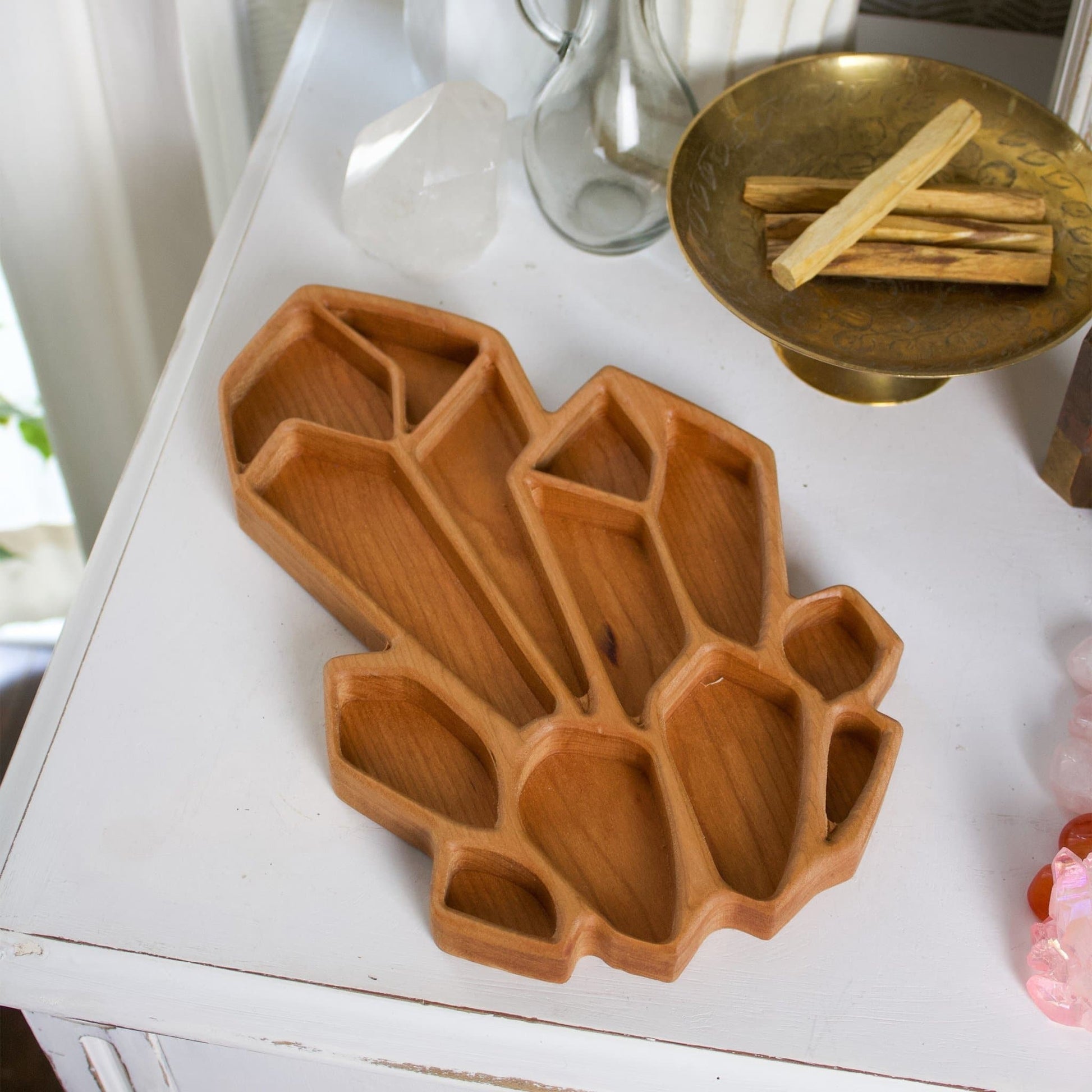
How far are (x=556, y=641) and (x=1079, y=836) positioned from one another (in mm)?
212

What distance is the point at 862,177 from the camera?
1.93 ft

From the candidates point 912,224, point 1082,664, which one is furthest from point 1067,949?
point 912,224

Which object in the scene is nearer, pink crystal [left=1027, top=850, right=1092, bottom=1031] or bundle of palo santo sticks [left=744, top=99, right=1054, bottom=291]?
pink crystal [left=1027, top=850, right=1092, bottom=1031]

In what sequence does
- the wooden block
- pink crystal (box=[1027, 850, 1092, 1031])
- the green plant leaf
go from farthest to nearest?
the green plant leaf
the wooden block
pink crystal (box=[1027, 850, 1092, 1031])

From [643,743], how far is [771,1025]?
107mm

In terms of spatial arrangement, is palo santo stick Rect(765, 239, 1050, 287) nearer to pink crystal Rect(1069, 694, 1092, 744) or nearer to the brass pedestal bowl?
the brass pedestal bowl

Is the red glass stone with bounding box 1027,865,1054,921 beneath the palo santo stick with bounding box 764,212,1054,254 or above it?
beneath

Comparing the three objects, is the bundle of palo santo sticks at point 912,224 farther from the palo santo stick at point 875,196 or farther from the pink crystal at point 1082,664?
the pink crystal at point 1082,664

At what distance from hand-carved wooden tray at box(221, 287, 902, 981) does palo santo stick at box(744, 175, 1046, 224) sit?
5.1 inches

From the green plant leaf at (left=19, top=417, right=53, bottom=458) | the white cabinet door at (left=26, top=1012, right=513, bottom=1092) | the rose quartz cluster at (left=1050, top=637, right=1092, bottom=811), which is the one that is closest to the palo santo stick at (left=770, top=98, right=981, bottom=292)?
the rose quartz cluster at (left=1050, top=637, right=1092, bottom=811)

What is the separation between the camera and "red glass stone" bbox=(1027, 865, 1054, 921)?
41cm

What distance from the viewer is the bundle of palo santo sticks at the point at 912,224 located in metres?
0.52

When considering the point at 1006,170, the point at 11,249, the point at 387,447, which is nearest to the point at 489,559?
the point at 387,447

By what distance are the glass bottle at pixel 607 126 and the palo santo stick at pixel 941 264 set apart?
0.11m
